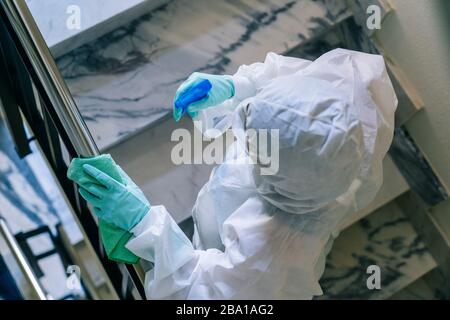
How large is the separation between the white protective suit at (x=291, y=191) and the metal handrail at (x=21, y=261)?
57 cm

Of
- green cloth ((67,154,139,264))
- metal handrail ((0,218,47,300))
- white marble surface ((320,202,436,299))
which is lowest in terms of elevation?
white marble surface ((320,202,436,299))

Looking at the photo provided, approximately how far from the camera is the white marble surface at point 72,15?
4.61ft

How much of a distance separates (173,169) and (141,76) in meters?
0.29

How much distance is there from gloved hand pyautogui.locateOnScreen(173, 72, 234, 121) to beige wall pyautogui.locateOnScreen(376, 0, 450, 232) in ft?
2.21

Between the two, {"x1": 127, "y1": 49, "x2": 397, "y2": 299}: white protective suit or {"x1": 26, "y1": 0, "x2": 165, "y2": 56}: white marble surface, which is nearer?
{"x1": 127, "y1": 49, "x2": 397, "y2": 299}: white protective suit

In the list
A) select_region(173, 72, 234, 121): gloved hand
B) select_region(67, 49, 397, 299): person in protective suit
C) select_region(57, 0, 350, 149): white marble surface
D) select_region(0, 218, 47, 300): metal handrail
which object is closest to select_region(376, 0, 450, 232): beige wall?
select_region(57, 0, 350, 149): white marble surface

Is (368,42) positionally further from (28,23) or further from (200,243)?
(28,23)

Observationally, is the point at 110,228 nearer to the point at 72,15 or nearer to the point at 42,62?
the point at 42,62

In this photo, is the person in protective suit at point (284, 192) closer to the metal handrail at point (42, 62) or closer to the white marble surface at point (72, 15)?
the metal handrail at point (42, 62)

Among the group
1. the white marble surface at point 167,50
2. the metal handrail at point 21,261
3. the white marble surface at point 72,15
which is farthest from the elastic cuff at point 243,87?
the metal handrail at point 21,261

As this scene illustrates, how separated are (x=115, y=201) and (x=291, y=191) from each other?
13.9 inches

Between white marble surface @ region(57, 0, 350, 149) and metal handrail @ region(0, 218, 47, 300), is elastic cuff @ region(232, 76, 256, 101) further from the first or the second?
metal handrail @ region(0, 218, 47, 300)

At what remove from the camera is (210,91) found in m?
1.24

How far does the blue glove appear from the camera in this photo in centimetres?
103
